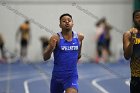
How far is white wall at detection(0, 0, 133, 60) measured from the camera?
22.2m

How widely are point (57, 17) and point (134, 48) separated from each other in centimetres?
1552

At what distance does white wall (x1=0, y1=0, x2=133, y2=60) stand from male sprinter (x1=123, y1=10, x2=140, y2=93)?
15119 mm

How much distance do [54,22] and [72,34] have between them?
1510 centimetres

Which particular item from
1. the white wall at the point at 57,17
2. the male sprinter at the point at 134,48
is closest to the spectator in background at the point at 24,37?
the white wall at the point at 57,17

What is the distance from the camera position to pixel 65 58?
22.9ft

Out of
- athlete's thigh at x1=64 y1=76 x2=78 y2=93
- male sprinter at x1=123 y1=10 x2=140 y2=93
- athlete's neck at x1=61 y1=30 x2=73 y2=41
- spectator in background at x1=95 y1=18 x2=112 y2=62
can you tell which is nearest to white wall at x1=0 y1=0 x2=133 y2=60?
spectator in background at x1=95 y1=18 x2=112 y2=62

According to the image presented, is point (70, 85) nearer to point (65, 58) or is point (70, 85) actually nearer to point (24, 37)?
point (65, 58)

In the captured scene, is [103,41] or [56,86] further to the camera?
[103,41]

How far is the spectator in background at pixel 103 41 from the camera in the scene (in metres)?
21.4

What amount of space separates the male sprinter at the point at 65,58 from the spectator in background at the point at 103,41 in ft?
46.8

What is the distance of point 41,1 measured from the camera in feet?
74.3

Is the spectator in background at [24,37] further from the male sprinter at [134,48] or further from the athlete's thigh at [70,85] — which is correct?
the male sprinter at [134,48]

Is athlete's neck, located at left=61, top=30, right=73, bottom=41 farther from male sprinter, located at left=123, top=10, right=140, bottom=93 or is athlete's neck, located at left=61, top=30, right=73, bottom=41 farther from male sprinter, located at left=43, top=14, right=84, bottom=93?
male sprinter, located at left=123, top=10, right=140, bottom=93

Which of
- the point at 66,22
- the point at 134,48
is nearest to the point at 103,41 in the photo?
the point at 66,22
